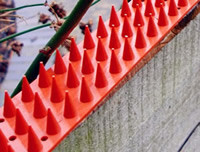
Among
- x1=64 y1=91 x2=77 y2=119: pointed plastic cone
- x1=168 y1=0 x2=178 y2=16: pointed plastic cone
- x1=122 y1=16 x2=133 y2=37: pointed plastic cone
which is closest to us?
x1=64 y1=91 x2=77 y2=119: pointed plastic cone

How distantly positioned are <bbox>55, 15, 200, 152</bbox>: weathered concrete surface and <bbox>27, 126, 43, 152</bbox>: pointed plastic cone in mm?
81

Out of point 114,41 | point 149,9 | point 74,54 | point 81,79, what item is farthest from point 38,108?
point 149,9

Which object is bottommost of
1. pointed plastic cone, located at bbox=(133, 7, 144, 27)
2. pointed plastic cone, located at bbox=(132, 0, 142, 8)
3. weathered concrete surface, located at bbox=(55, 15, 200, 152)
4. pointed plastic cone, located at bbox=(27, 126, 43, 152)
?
weathered concrete surface, located at bbox=(55, 15, 200, 152)

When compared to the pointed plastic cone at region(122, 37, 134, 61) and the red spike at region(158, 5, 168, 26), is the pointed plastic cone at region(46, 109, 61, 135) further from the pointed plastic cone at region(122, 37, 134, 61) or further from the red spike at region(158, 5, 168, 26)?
the red spike at region(158, 5, 168, 26)

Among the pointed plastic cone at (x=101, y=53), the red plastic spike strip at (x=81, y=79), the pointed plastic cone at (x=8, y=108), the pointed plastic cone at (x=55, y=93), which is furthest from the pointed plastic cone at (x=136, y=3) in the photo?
the pointed plastic cone at (x=8, y=108)

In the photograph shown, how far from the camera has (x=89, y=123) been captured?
1.20 metres

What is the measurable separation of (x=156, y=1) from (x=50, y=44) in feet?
1.77

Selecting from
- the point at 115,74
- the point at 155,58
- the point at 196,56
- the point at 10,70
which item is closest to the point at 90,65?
the point at 115,74

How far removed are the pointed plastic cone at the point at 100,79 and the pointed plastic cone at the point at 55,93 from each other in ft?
0.41

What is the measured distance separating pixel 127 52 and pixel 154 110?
0.36 meters

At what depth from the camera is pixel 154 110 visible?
1.59 meters

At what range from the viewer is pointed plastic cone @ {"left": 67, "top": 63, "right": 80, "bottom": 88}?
1213 millimetres

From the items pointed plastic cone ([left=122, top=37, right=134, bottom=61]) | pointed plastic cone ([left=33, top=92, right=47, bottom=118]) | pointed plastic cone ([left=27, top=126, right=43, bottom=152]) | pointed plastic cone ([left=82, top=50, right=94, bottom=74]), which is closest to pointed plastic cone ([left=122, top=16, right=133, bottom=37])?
pointed plastic cone ([left=122, top=37, right=134, bottom=61])

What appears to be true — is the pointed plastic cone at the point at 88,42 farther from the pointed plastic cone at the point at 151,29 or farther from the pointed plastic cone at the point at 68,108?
the pointed plastic cone at the point at 68,108
